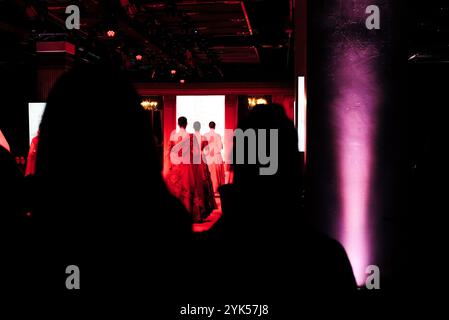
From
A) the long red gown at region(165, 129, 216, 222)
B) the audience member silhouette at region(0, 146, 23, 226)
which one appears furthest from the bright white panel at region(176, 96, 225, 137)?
the audience member silhouette at region(0, 146, 23, 226)

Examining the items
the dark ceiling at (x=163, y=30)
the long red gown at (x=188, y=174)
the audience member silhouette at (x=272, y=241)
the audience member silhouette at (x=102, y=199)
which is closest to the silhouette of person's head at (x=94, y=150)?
the audience member silhouette at (x=102, y=199)

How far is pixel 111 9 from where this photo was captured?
21.1 ft

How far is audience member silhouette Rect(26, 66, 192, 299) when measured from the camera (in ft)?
3.10

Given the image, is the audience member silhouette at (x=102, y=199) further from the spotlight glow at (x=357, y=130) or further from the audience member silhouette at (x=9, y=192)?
the spotlight glow at (x=357, y=130)

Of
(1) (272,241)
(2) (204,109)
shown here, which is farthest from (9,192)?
(2) (204,109)

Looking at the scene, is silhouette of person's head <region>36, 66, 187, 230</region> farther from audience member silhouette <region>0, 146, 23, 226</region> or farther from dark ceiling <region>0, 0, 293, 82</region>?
dark ceiling <region>0, 0, 293, 82</region>

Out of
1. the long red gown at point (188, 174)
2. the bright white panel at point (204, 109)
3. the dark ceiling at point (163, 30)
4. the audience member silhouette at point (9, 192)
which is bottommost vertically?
the long red gown at point (188, 174)

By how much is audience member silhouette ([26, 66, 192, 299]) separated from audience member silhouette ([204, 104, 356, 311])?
209mm

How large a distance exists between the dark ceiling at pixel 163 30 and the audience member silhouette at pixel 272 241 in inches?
223

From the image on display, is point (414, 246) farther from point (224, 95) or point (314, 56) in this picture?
point (224, 95)

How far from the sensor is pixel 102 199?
3.14 ft

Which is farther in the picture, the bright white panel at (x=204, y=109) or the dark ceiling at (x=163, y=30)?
the bright white panel at (x=204, y=109)

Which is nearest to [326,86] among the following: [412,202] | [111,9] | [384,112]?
[384,112]

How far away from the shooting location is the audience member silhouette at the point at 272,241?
3.63 feet
